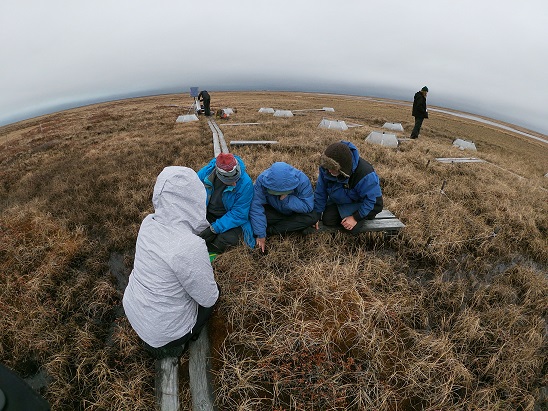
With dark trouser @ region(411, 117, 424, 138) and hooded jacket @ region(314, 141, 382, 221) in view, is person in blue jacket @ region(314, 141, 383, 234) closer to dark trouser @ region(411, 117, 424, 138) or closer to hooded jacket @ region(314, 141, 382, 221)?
hooded jacket @ region(314, 141, 382, 221)

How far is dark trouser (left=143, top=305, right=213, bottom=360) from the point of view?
2537mm

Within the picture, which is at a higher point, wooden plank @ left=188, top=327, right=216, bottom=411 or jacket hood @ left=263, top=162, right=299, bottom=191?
jacket hood @ left=263, top=162, right=299, bottom=191

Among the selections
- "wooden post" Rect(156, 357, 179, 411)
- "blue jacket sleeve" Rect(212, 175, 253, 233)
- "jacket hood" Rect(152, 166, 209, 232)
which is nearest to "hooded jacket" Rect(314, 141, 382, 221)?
"blue jacket sleeve" Rect(212, 175, 253, 233)

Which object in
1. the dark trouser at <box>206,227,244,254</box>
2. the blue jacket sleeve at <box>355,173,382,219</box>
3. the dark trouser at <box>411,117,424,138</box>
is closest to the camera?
the blue jacket sleeve at <box>355,173,382,219</box>

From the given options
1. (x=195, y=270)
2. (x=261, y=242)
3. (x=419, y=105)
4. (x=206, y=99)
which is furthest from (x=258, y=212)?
(x=206, y=99)

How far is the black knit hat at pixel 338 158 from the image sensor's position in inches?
141

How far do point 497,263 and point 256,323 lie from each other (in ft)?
13.7

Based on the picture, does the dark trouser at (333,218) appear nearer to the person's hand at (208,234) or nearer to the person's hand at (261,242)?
the person's hand at (261,242)

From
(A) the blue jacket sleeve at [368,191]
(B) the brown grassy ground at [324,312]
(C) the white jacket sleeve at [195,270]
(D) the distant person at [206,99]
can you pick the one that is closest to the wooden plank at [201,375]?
(B) the brown grassy ground at [324,312]

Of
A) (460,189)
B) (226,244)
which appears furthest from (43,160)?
(460,189)

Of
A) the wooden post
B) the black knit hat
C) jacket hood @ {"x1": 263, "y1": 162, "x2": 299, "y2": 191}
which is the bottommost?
the wooden post

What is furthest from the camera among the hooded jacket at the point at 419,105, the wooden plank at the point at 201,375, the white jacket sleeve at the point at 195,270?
the hooded jacket at the point at 419,105

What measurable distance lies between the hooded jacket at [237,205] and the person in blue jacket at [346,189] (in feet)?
3.96

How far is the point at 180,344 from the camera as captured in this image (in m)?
2.58
